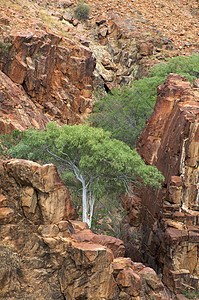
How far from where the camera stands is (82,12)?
159 feet

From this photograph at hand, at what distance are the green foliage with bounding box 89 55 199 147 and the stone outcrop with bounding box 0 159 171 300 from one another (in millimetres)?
19764

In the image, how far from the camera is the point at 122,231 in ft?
65.7

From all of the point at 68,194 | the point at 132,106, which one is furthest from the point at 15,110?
the point at 68,194

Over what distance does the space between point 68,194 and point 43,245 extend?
175 cm

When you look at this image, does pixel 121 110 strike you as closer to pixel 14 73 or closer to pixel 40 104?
pixel 40 104

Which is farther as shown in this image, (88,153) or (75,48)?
(75,48)

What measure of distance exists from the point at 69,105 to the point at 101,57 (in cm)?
1294

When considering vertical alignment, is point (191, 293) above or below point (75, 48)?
below

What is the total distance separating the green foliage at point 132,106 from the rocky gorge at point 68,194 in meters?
2.84

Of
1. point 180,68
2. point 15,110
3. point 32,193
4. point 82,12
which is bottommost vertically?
point 32,193

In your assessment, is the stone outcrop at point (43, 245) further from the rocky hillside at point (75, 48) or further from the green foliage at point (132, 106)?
the green foliage at point (132, 106)

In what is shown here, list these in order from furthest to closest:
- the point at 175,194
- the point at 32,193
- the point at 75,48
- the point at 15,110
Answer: the point at 75,48, the point at 15,110, the point at 175,194, the point at 32,193

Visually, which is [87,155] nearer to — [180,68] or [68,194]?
[68,194]

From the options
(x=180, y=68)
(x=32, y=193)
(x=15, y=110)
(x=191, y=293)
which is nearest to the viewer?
(x=32, y=193)
